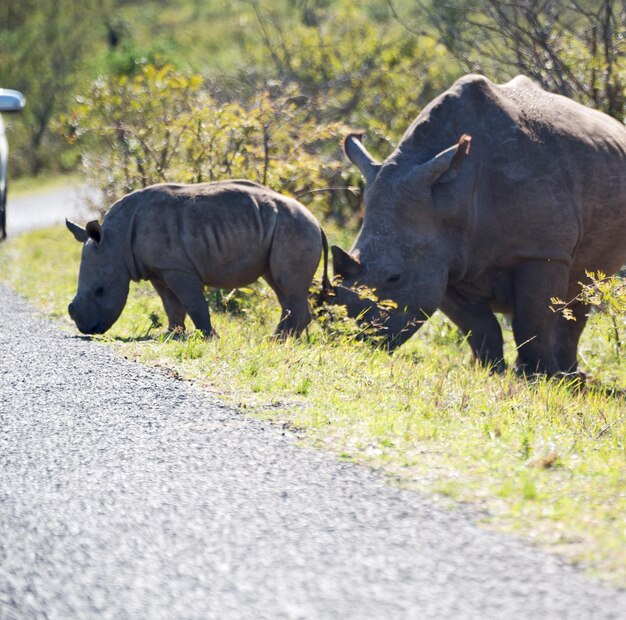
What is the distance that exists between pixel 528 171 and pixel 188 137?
11.3 ft

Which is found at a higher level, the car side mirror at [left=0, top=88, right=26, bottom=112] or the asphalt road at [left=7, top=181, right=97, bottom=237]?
the car side mirror at [left=0, top=88, right=26, bottom=112]

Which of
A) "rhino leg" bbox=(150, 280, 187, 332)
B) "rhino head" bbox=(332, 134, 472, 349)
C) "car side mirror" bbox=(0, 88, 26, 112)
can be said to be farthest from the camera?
"car side mirror" bbox=(0, 88, 26, 112)

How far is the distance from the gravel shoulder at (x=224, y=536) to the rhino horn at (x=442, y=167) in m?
3.33

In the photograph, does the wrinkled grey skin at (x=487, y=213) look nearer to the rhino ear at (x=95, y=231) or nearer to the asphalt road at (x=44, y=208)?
the rhino ear at (x=95, y=231)

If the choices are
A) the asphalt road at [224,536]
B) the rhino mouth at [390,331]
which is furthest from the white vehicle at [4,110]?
the asphalt road at [224,536]

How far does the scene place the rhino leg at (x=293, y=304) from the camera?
29.5ft

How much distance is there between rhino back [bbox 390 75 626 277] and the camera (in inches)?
365

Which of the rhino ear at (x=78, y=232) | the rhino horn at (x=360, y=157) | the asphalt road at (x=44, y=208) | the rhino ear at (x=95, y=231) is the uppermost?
the rhino horn at (x=360, y=157)

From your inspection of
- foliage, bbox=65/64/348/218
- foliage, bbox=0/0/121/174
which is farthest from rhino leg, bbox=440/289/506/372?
foliage, bbox=0/0/121/174

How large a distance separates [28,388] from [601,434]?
10.6 feet

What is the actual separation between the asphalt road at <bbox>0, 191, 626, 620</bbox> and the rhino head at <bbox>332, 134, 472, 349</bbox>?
284 cm

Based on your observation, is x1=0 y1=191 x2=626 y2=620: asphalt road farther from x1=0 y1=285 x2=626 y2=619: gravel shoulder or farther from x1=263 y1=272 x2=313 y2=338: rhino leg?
x1=263 y1=272 x2=313 y2=338: rhino leg

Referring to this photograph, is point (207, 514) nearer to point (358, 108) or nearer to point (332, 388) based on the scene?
point (332, 388)

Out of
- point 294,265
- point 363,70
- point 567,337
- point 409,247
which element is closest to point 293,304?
point 294,265
